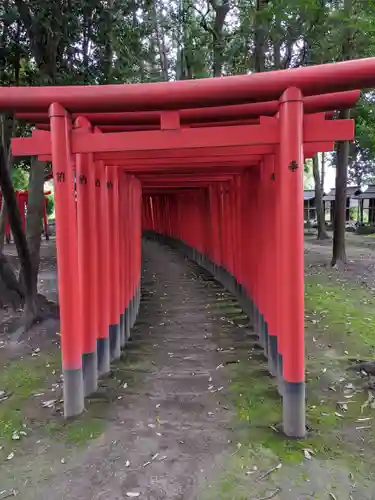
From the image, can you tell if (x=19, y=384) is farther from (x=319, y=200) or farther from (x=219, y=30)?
(x=319, y=200)

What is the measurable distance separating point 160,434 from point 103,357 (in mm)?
1608

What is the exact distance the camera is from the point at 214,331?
664 cm

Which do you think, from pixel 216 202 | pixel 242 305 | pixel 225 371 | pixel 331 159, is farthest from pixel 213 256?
pixel 331 159

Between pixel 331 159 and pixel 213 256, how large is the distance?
20702 mm

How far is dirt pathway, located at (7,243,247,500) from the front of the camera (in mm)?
3023

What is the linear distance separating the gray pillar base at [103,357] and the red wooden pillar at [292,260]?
2222mm

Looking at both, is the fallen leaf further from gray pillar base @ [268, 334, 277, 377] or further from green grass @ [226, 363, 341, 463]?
gray pillar base @ [268, 334, 277, 377]

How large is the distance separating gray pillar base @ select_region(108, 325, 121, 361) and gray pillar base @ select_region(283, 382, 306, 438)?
256 centimetres

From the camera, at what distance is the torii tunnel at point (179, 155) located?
3506 millimetres

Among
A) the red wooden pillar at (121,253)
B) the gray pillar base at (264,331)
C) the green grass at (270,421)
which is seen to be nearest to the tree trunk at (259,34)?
the red wooden pillar at (121,253)

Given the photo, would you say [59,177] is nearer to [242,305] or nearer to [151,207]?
[242,305]

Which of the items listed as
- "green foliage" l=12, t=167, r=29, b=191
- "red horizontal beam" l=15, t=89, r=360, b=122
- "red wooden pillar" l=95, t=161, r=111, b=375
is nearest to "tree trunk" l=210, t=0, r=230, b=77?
"red wooden pillar" l=95, t=161, r=111, b=375

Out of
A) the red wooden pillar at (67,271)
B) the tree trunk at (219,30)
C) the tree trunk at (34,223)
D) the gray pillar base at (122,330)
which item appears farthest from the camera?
the tree trunk at (219,30)

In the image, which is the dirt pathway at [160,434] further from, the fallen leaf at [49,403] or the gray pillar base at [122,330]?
the fallen leaf at [49,403]
